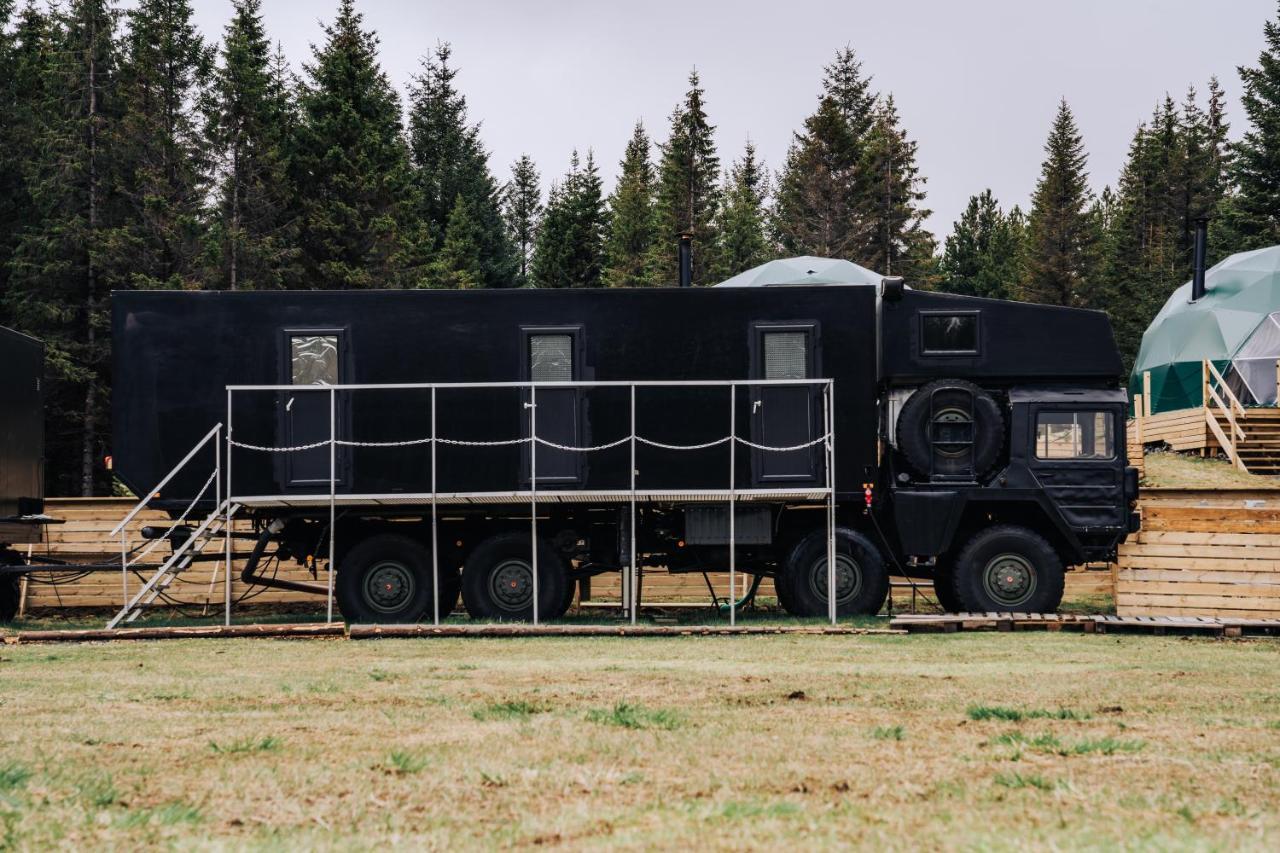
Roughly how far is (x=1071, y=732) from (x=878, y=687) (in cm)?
245

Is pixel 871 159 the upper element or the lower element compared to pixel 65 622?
upper

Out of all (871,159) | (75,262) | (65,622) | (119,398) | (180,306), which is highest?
(871,159)

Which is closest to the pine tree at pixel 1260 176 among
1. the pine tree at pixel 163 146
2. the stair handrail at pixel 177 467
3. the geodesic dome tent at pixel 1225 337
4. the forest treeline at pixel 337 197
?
the forest treeline at pixel 337 197

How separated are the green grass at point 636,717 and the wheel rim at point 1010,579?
982 cm

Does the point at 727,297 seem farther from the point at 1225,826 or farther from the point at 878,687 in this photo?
the point at 1225,826

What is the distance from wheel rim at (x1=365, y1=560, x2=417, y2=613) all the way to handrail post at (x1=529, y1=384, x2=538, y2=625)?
1.65 m

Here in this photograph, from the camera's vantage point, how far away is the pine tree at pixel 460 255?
5584 centimetres

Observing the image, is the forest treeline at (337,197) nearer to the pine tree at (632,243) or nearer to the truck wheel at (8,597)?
the pine tree at (632,243)

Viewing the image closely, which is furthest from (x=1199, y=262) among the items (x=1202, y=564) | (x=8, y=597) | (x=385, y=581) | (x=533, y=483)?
(x=8, y=597)

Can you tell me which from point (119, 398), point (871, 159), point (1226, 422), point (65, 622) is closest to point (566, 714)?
point (119, 398)

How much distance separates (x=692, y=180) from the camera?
2596 inches

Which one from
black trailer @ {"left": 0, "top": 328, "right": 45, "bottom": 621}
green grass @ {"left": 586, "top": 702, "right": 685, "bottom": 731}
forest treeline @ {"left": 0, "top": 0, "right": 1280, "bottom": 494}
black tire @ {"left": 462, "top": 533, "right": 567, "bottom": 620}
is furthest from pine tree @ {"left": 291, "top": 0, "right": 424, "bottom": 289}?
green grass @ {"left": 586, "top": 702, "right": 685, "bottom": 731}

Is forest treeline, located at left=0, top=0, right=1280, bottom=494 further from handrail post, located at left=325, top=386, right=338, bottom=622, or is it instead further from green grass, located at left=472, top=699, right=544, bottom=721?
green grass, located at left=472, top=699, right=544, bottom=721

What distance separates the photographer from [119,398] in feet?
58.4
